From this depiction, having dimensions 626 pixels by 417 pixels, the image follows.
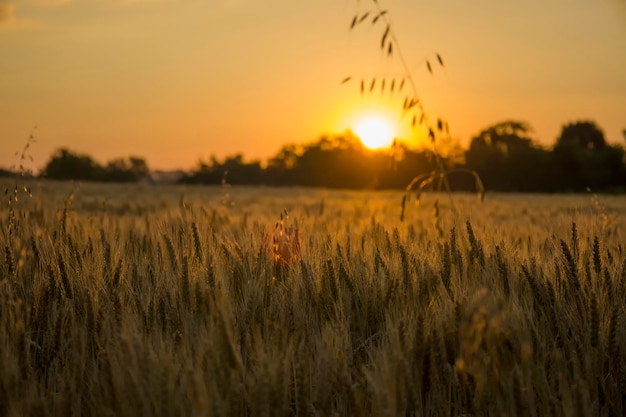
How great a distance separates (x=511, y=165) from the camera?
1602 inches

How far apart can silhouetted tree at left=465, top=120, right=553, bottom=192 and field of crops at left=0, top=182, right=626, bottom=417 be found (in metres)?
38.1

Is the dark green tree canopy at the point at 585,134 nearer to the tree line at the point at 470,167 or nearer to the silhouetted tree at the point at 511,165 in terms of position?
Answer: the tree line at the point at 470,167

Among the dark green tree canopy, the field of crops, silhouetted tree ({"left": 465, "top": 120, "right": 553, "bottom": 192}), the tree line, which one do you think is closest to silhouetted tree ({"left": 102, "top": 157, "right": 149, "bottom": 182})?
the tree line

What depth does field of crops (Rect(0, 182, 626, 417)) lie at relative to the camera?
1.26 meters

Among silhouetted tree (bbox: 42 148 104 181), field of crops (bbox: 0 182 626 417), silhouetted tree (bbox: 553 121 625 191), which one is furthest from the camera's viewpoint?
silhouetted tree (bbox: 42 148 104 181)

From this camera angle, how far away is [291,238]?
245 centimetres

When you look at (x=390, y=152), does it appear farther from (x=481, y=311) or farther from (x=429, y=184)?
(x=481, y=311)

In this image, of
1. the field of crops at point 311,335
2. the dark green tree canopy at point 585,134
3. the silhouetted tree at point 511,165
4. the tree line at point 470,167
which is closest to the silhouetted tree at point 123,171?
the tree line at point 470,167

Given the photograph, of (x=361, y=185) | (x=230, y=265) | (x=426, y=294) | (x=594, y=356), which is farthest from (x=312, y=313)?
(x=361, y=185)

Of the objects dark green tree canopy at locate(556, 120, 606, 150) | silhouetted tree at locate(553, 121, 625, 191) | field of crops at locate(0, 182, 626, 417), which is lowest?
field of crops at locate(0, 182, 626, 417)

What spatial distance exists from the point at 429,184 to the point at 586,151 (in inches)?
1535

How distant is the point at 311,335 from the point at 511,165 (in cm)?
4086

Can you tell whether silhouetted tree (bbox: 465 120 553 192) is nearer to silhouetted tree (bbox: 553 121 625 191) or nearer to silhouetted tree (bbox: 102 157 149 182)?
silhouetted tree (bbox: 553 121 625 191)

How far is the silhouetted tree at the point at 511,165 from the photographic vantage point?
39.9 meters
